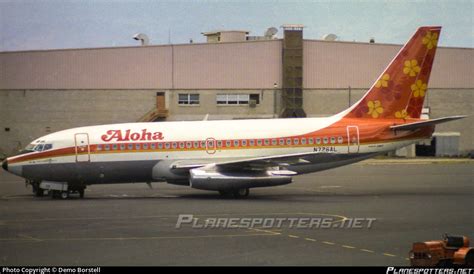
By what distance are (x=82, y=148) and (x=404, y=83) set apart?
50.0 ft

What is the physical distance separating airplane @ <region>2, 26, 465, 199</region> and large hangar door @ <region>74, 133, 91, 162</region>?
45mm

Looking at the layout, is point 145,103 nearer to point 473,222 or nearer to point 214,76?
point 214,76

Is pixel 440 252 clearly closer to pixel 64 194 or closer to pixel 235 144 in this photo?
pixel 235 144

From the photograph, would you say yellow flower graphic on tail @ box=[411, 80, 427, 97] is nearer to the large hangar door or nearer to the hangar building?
the large hangar door

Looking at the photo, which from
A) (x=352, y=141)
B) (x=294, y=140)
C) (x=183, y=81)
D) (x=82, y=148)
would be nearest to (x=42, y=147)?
(x=82, y=148)

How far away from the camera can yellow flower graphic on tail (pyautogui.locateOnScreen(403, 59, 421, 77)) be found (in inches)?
1501

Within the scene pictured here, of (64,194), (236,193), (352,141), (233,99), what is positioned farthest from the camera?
(233,99)

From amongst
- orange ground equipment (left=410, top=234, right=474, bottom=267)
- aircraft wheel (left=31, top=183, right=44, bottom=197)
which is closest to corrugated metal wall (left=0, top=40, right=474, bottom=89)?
aircraft wheel (left=31, top=183, right=44, bottom=197)

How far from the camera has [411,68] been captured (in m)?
38.2

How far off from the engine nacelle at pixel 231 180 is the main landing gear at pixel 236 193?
25.4 inches

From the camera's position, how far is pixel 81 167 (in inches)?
1431

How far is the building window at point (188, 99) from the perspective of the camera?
75625 mm

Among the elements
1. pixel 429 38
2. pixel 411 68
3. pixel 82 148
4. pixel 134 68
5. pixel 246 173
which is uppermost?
pixel 429 38

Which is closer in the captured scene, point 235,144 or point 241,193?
point 241,193
